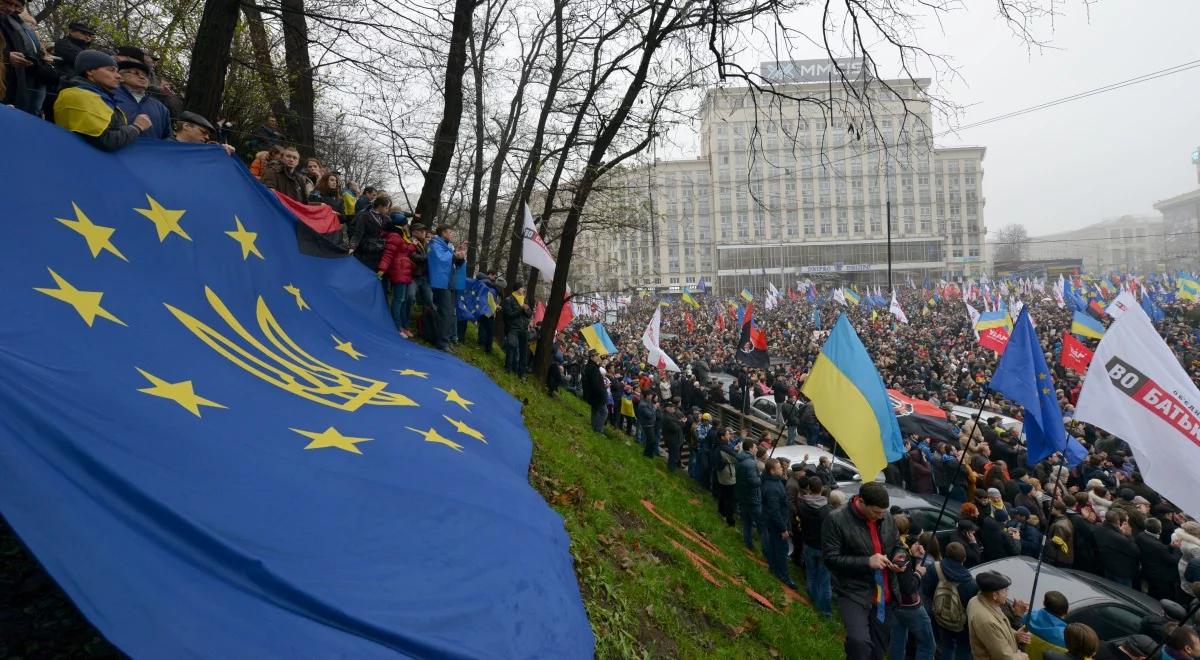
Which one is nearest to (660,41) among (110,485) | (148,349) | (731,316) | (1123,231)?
(148,349)

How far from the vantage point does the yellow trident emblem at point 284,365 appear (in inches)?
149

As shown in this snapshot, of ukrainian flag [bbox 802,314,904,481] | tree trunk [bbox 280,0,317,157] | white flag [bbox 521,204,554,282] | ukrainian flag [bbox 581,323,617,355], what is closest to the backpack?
ukrainian flag [bbox 802,314,904,481]

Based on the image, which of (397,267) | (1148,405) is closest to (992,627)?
(1148,405)

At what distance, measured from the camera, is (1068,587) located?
237 inches

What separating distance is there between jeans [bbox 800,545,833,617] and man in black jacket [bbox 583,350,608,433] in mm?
5343

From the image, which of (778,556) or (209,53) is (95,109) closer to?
(209,53)

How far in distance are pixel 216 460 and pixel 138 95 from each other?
13.4ft

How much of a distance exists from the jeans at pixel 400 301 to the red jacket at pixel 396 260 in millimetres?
94

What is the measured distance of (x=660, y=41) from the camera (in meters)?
10.4

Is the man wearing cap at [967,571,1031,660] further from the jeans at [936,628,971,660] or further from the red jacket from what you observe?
the red jacket

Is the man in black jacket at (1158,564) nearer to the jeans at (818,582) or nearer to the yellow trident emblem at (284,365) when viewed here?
the jeans at (818,582)

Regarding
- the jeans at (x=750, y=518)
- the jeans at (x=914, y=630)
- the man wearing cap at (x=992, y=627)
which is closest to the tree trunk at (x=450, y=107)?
the jeans at (x=750, y=518)

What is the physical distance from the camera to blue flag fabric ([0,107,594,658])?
6.53 ft

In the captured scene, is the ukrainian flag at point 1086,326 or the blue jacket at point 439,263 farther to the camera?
the ukrainian flag at point 1086,326
